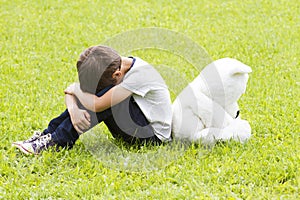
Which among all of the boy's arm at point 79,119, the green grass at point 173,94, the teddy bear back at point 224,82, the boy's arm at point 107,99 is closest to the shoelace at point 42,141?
the green grass at point 173,94

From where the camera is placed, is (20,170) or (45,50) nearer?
A: (20,170)

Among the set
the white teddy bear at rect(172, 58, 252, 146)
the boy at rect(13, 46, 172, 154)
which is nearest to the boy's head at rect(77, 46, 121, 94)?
the boy at rect(13, 46, 172, 154)

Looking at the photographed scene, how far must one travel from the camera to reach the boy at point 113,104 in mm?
3693

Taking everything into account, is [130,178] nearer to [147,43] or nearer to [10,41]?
[147,43]

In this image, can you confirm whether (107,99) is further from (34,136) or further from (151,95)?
(34,136)

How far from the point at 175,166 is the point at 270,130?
101 cm

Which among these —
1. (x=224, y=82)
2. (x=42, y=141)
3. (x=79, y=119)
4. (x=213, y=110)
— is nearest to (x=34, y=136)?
(x=42, y=141)

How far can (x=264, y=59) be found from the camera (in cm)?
623

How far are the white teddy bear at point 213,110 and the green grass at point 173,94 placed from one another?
3.7 inches

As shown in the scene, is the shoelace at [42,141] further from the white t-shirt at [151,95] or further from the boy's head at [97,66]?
the white t-shirt at [151,95]

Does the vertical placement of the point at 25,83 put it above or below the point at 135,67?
below

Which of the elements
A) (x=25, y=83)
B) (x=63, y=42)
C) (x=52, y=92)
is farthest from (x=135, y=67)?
(x=63, y=42)

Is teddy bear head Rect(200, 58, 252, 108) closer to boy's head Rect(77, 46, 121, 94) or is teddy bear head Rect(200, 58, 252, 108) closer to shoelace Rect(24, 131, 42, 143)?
boy's head Rect(77, 46, 121, 94)

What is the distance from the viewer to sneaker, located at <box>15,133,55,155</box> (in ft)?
12.6
